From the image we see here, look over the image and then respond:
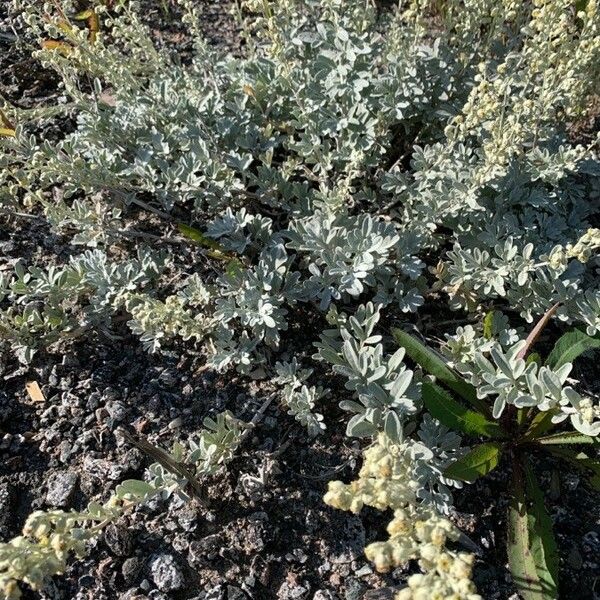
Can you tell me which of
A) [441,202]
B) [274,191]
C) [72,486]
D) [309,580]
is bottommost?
[309,580]

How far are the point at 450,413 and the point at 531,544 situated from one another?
21.9 inches

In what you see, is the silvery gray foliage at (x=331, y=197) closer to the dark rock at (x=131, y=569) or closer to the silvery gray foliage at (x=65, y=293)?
the silvery gray foliage at (x=65, y=293)

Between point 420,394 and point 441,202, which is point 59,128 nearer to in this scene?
point 441,202

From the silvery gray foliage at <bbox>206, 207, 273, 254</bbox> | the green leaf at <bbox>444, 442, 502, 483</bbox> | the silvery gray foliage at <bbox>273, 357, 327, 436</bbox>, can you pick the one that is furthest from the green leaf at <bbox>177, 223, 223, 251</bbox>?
the green leaf at <bbox>444, 442, 502, 483</bbox>

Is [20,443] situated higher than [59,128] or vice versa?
[59,128]

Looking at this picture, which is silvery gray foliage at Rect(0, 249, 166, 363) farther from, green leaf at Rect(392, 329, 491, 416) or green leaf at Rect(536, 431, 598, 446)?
green leaf at Rect(536, 431, 598, 446)

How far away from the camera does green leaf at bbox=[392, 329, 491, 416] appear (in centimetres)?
276

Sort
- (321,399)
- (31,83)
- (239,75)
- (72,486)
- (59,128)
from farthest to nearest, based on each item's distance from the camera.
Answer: (31,83) → (59,128) → (239,75) → (321,399) → (72,486)

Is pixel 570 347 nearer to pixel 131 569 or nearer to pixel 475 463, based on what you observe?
pixel 475 463

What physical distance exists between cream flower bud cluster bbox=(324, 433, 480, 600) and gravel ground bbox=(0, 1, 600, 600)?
29.3 inches

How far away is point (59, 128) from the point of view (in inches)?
158

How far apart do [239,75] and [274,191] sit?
76 centimetres

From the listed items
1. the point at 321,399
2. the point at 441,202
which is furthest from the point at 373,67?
the point at 321,399

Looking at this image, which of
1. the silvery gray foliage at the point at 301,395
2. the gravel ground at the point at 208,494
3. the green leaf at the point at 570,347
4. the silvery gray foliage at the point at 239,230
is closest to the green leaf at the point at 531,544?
the gravel ground at the point at 208,494
